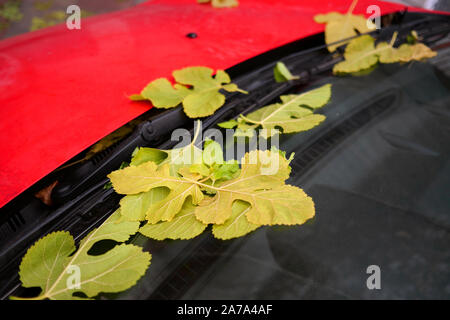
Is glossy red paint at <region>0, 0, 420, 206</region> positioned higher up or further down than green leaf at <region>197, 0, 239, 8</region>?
further down

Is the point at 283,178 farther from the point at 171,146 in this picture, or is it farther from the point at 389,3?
the point at 389,3

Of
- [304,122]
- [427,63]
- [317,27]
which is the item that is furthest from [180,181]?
[427,63]

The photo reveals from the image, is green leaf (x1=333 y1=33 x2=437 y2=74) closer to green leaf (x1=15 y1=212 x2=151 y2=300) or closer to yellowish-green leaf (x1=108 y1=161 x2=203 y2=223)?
yellowish-green leaf (x1=108 y1=161 x2=203 y2=223)

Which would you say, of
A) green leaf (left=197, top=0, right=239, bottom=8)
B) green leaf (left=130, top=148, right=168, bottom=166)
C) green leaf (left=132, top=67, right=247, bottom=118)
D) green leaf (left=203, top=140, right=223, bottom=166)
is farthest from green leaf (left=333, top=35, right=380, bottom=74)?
green leaf (left=130, top=148, right=168, bottom=166)

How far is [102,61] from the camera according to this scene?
1.38m

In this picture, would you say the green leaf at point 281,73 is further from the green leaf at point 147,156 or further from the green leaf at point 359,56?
the green leaf at point 147,156

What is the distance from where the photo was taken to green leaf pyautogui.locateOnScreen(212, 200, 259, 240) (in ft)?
2.87

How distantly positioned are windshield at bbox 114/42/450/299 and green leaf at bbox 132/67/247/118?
317 millimetres

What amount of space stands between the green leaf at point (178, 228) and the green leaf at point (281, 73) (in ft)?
2.54

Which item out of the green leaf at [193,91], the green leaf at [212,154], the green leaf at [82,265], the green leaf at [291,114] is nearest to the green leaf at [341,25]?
the green leaf at [291,114]

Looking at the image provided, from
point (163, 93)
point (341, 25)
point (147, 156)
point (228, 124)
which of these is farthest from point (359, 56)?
point (147, 156)

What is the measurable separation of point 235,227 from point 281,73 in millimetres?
801

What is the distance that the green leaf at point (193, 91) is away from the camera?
1219 mm

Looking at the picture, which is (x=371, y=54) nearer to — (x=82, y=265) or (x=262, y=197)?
(x=262, y=197)
